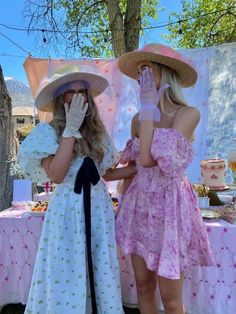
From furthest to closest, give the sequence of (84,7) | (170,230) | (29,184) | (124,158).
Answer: (84,7) < (29,184) < (124,158) < (170,230)

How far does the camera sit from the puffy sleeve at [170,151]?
4.01ft

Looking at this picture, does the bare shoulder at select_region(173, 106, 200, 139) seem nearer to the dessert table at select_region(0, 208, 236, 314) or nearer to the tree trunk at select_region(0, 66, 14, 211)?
the dessert table at select_region(0, 208, 236, 314)

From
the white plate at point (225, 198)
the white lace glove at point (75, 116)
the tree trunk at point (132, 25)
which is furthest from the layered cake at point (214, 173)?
the tree trunk at point (132, 25)

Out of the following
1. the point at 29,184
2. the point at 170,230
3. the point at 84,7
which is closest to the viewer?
the point at 170,230

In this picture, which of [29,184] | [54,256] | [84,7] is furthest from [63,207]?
[84,7]

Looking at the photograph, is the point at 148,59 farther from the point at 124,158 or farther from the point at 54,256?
the point at 54,256

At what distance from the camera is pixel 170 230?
49.8 inches

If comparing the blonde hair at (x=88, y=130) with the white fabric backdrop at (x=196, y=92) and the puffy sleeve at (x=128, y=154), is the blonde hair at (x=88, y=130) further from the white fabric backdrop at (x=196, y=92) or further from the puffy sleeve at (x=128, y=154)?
the white fabric backdrop at (x=196, y=92)

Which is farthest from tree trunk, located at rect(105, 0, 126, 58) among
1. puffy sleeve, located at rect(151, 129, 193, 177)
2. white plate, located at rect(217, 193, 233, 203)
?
puffy sleeve, located at rect(151, 129, 193, 177)

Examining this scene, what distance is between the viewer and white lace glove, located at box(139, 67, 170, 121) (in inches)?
50.4

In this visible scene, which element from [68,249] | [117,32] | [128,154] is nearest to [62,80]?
[128,154]

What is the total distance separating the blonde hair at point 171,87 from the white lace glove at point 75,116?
1.03 feet

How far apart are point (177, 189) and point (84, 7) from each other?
5.78m

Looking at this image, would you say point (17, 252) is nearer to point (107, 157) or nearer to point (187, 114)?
point (107, 157)
